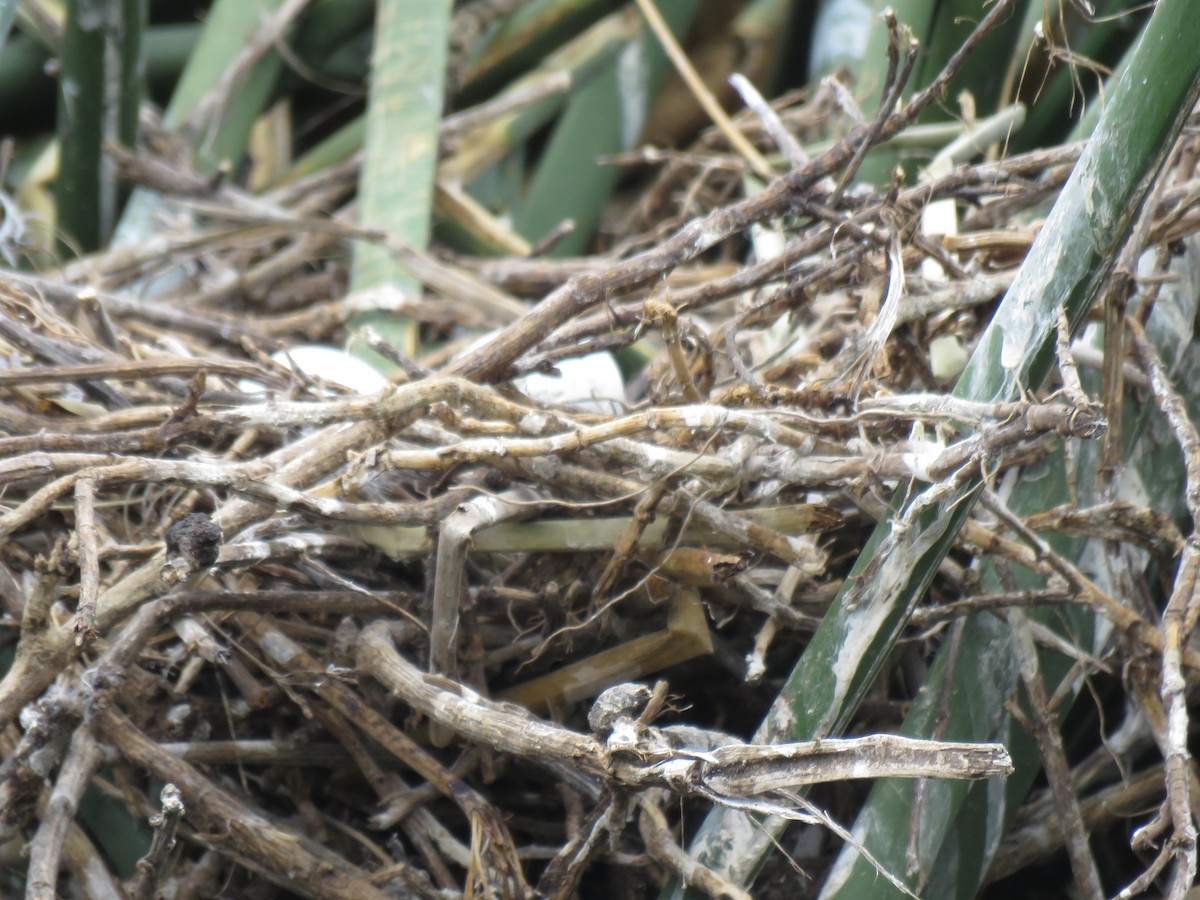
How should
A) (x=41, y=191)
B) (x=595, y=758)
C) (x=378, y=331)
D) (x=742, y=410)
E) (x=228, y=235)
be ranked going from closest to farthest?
(x=595, y=758), (x=742, y=410), (x=378, y=331), (x=228, y=235), (x=41, y=191)

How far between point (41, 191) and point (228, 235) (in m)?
0.33

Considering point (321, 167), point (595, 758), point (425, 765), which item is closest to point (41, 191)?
point (321, 167)

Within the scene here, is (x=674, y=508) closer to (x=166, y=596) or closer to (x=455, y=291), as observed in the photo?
(x=166, y=596)

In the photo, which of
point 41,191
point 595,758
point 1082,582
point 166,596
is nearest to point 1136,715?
point 1082,582

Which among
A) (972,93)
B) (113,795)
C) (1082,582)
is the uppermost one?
(972,93)

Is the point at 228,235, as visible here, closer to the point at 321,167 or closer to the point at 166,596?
the point at 321,167

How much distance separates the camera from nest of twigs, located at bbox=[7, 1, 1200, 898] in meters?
0.56

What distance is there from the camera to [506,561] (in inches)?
26.9

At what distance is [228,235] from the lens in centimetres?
106

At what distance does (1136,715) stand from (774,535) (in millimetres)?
236

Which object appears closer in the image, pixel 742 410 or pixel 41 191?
pixel 742 410

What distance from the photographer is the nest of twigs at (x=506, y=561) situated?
562mm

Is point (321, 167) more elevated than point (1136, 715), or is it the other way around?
point (321, 167)

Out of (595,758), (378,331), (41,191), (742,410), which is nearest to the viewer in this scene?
(595,758)
